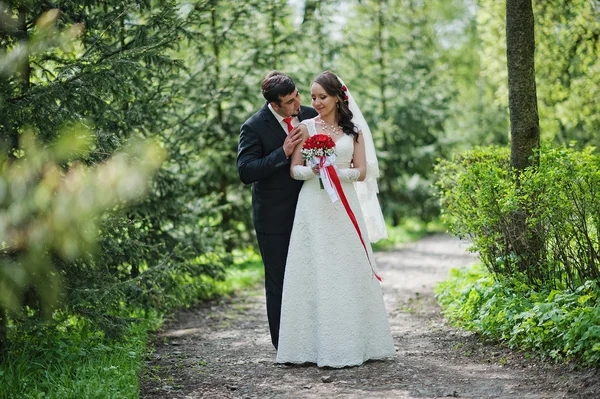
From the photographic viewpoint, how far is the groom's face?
232 inches

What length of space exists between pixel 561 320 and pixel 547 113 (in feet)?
36.6

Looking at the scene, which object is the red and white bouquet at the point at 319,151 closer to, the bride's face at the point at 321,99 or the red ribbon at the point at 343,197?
the red ribbon at the point at 343,197

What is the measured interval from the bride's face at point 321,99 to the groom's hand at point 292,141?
27 centimetres

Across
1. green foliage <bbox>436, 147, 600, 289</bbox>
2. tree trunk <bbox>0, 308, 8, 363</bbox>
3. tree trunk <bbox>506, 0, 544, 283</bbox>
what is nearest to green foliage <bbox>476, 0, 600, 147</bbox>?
tree trunk <bbox>506, 0, 544, 283</bbox>

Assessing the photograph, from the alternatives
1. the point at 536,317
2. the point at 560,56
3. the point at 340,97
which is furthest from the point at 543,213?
the point at 560,56

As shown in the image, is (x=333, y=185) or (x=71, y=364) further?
(x=333, y=185)

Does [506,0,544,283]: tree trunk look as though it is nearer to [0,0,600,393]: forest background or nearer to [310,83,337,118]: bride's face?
[0,0,600,393]: forest background

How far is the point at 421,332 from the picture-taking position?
7047mm

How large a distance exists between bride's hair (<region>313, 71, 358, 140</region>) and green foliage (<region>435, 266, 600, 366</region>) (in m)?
2.03

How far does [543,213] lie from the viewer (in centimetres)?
570

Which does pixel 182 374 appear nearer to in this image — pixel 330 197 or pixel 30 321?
pixel 30 321

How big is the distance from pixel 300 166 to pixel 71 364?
2420 mm

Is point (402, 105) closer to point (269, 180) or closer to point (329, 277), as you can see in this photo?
point (269, 180)

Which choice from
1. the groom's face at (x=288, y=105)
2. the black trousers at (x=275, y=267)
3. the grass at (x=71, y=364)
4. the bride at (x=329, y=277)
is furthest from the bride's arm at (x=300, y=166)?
the grass at (x=71, y=364)
